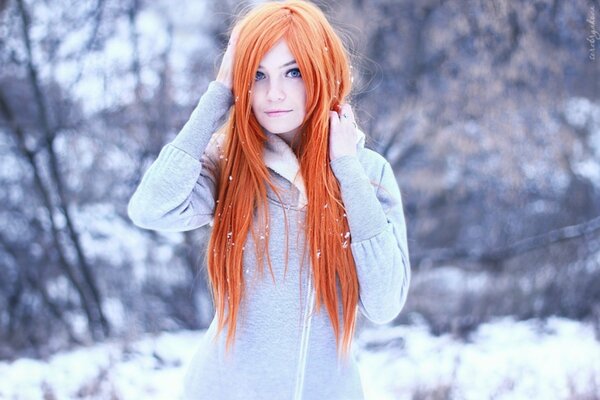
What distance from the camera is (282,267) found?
131 cm

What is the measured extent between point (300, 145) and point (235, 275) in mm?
304

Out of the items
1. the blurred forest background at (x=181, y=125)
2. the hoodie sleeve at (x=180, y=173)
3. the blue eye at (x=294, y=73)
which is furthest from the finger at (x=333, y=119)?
the blurred forest background at (x=181, y=125)

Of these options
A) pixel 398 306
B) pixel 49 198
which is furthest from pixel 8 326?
pixel 398 306

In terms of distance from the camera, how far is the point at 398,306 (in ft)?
4.23

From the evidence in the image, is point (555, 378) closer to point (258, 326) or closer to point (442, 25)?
point (442, 25)

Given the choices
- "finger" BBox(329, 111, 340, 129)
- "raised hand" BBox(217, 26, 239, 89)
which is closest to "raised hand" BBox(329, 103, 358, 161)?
"finger" BBox(329, 111, 340, 129)

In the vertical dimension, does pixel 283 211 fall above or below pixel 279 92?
below

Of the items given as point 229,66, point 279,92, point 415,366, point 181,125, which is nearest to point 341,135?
point 279,92

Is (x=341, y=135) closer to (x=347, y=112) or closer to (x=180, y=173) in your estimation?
(x=347, y=112)

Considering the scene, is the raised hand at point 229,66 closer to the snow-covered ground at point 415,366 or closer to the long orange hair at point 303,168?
the long orange hair at point 303,168

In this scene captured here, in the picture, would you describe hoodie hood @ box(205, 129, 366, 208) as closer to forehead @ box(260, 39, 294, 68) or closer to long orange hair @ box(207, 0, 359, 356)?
long orange hair @ box(207, 0, 359, 356)

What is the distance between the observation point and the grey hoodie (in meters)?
1.24

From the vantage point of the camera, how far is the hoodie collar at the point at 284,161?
51.8 inches

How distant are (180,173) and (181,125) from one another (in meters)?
2.59
